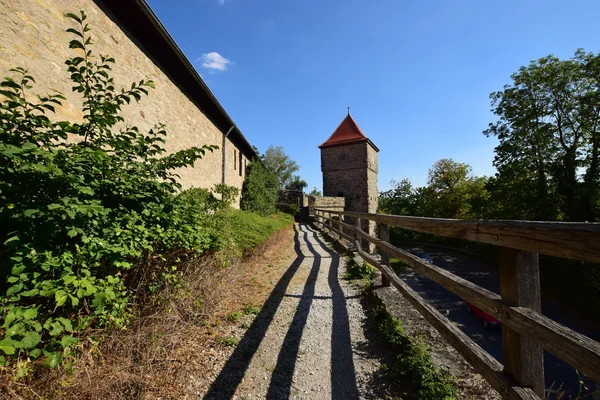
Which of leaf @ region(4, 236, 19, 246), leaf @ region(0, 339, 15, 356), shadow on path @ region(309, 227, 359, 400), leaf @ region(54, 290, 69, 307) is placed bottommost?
shadow on path @ region(309, 227, 359, 400)

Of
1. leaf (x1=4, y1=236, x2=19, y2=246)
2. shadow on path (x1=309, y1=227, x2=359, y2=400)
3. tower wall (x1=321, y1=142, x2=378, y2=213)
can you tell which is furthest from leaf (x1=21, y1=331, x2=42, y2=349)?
tower wall (x1=321, y1=142, x2=378, y2=213)

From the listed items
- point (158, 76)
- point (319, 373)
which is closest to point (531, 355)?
point (319, 373)

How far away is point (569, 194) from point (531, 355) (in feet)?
61.6

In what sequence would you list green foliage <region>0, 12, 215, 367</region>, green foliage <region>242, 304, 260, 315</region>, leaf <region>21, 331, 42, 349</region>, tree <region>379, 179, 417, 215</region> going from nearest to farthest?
leaf <region>21, 331, 42, 349</region>, green foliage <region>0, 12, 215, 367</region>, green foliage <region>242, 304, 260, 315</region>, tree <region>379, 179, 417, 215</region>

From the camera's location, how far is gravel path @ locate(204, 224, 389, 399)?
2.16 metres

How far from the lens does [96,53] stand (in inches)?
175

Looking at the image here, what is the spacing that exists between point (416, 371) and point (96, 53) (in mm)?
6192

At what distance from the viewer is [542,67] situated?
15102mm

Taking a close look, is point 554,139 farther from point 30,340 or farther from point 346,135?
point 30,340

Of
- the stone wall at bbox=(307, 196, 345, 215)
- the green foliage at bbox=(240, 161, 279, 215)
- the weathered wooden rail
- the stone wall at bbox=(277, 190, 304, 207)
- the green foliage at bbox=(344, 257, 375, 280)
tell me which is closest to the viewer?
the weathered wooden rail

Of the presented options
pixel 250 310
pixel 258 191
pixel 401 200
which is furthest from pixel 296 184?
pixel 250 310

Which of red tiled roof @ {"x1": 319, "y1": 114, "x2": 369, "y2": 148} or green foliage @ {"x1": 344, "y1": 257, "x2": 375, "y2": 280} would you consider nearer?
green foliage @ {"x1": 344, "y1": 257, "x2": 375, "y2": 280}

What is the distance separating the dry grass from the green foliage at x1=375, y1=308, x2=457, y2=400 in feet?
5.29

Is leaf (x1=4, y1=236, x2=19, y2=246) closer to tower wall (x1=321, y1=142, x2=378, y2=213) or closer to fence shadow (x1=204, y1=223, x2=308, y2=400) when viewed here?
fence shadow (x1=204, y1=223, x2=308, y2=400)
